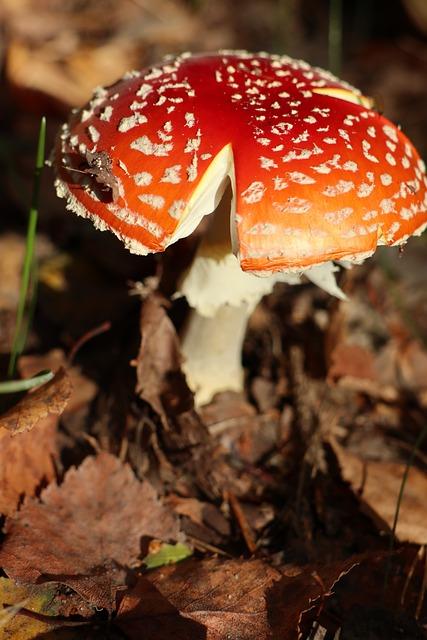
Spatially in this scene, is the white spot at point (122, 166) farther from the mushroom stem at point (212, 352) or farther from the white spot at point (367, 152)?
the mushroom stem at point (212, 352)

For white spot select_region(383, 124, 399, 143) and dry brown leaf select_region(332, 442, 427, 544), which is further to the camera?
dry brown leaf select_region(332, 442, 427, 544)

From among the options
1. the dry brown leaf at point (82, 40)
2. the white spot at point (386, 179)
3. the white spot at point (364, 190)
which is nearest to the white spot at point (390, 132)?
the white spot at point (386, 179)

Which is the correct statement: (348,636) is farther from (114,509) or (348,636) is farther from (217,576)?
(114,509)

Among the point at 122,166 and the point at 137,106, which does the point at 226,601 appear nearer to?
the point at 122,166

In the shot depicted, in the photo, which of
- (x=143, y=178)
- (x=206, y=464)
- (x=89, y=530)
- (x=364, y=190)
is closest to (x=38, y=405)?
(x=89, y=530)

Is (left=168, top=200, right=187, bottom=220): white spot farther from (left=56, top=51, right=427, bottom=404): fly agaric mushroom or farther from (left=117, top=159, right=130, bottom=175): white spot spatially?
(left=117, top=159, right=130, bottom=175): white spot

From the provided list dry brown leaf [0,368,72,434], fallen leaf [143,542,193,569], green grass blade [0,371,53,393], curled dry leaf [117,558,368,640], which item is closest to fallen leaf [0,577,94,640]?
curled dry leaf [117,558,368,640]
